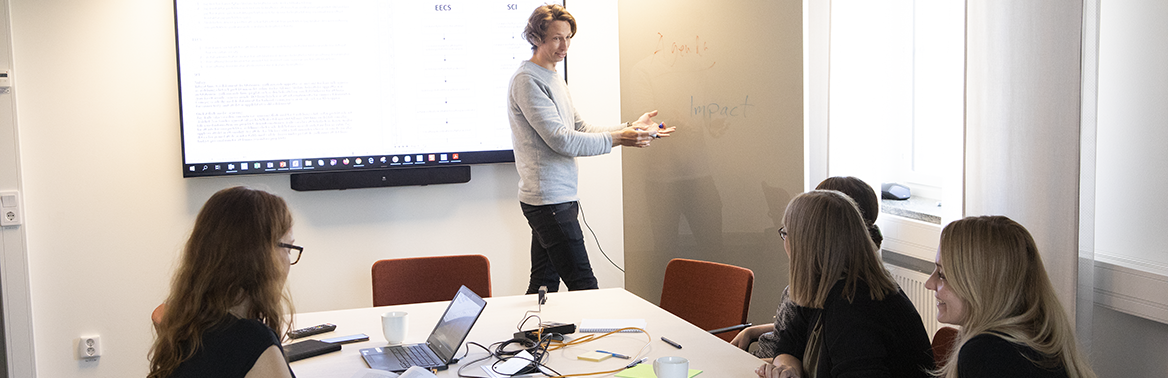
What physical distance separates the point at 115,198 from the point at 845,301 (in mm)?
3213

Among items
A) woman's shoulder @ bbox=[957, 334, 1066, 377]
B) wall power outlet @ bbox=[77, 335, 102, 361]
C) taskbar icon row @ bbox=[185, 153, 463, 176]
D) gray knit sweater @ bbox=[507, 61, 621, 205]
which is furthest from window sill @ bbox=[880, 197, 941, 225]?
wall power outlet @ bbox=[77, 335, 102, 361]

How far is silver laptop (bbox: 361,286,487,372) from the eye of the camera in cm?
193

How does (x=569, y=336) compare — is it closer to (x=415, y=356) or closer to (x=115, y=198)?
(x=415, y=356)

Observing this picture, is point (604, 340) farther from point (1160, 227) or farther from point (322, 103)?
point (322, 103)

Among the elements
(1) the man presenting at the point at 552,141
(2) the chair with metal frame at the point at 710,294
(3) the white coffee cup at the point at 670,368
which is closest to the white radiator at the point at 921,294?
A: (2) the chair with metal frame at the point at 710,294

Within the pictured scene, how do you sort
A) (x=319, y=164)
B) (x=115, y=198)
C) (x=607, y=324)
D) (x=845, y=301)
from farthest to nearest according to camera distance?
(x=319, y=164) → (x=115, y=198) → (x=607, y=324) → (x=845, y=301)

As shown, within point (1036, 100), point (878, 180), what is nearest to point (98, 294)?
point (878, 180)

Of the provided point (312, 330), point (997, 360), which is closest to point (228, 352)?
point (312, 330)

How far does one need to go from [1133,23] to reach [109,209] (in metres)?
3.90

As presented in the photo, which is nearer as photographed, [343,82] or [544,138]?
[544,138]

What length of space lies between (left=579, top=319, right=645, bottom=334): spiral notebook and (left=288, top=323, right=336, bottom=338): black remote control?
27.7 inches

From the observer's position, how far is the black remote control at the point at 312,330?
2.22m

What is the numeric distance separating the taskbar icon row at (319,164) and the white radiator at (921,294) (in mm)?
2028

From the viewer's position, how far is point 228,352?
4.85ft
